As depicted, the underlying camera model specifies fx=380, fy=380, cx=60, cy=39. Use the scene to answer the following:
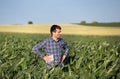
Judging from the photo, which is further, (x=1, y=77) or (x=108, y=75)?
(x=108, y=75)

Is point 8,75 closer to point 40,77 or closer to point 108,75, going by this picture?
point 40,77

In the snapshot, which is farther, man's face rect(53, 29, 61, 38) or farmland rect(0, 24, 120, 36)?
farmland rect(0, 24, 120, 36)

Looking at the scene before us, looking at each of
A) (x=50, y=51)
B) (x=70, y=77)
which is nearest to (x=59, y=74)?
(x=70, y=77)

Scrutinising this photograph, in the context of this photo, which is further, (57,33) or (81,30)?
(81,30)

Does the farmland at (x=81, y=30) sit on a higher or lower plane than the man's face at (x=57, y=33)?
lower

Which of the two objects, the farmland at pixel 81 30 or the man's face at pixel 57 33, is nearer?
the man's face at pixel 57 33

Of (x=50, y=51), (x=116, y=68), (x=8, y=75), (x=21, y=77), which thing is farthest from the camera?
(x=50, y=51)

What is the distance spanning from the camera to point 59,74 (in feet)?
14.5

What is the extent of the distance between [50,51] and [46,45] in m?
0.13

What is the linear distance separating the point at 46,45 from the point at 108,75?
239 cm

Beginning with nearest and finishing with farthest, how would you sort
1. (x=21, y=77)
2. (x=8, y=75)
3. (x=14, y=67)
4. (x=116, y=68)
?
(x=21, y=77), (x=8, y=75), (x=14, y=67), (x=116, y=68)

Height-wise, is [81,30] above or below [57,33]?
below

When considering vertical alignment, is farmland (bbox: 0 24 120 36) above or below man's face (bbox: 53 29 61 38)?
below

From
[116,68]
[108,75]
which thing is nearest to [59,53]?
[116,68]
